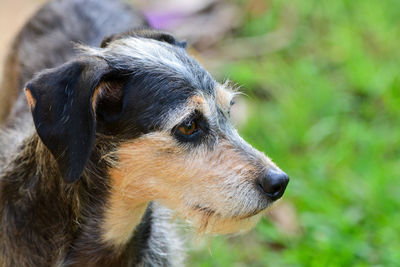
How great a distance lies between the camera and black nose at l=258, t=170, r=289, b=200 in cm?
377

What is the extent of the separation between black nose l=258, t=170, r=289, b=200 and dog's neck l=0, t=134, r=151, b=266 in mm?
726

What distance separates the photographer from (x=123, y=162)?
151 inches

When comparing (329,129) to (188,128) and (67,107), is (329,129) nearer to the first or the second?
(188,128)

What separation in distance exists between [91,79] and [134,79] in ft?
1.06

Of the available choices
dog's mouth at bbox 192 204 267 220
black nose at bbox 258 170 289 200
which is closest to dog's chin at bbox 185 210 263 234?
dog's mouth at bbox 192 204 267 220

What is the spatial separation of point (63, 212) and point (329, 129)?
3.24 metres

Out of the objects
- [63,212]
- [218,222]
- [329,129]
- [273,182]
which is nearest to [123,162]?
[63,212]

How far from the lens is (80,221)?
4062 millimetres

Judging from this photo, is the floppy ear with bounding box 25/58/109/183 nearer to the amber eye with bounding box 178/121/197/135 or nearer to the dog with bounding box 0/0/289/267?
the dog with bounding box 0/0/289/267

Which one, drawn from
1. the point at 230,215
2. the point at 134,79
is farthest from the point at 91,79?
the point at 230,215

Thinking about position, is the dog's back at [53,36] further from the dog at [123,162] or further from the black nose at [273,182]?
the black nose at [273,182]

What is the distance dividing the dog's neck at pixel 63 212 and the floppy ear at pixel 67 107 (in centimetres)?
35

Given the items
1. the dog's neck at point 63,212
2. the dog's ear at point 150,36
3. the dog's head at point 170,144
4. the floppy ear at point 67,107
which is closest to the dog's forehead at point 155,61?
the dog's head at point 170,144

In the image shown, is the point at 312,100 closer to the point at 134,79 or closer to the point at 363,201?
the point at 363,201
